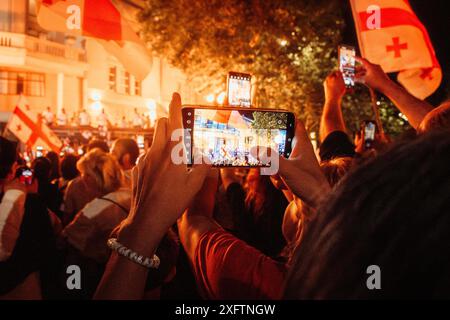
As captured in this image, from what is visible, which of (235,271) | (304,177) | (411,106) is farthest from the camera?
(411,106)

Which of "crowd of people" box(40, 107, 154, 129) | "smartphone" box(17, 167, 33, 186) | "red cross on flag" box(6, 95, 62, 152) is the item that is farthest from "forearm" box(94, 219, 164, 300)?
"crowd of people" box(40, 107, 154, 129)

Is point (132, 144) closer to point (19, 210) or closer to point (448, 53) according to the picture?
point (19, 210)

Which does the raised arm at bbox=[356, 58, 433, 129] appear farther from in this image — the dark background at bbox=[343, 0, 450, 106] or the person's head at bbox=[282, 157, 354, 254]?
the dark background at bbox=[343, 0, 450, 106]

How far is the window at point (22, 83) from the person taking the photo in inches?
1003

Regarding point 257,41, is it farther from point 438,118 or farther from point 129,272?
point 129,272

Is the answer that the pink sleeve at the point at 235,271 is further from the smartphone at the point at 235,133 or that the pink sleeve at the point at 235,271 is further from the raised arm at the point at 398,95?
the raised arm at the point at 398,95

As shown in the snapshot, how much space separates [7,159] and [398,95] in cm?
288

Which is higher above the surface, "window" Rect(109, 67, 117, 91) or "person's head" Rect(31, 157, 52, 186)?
"window" Rect(109, 67, 117, 91)

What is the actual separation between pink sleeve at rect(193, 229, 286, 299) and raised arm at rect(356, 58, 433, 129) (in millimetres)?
1560

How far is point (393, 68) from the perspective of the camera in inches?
197

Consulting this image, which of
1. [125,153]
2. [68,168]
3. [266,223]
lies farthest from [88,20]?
[68,168]

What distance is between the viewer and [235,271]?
1766 millimetres

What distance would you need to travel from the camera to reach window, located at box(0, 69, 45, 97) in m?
25.5

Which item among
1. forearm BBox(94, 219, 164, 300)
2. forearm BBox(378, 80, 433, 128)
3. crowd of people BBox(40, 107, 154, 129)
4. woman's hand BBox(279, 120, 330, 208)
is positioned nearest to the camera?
forearm BBox(94, 219, 164, 300)
